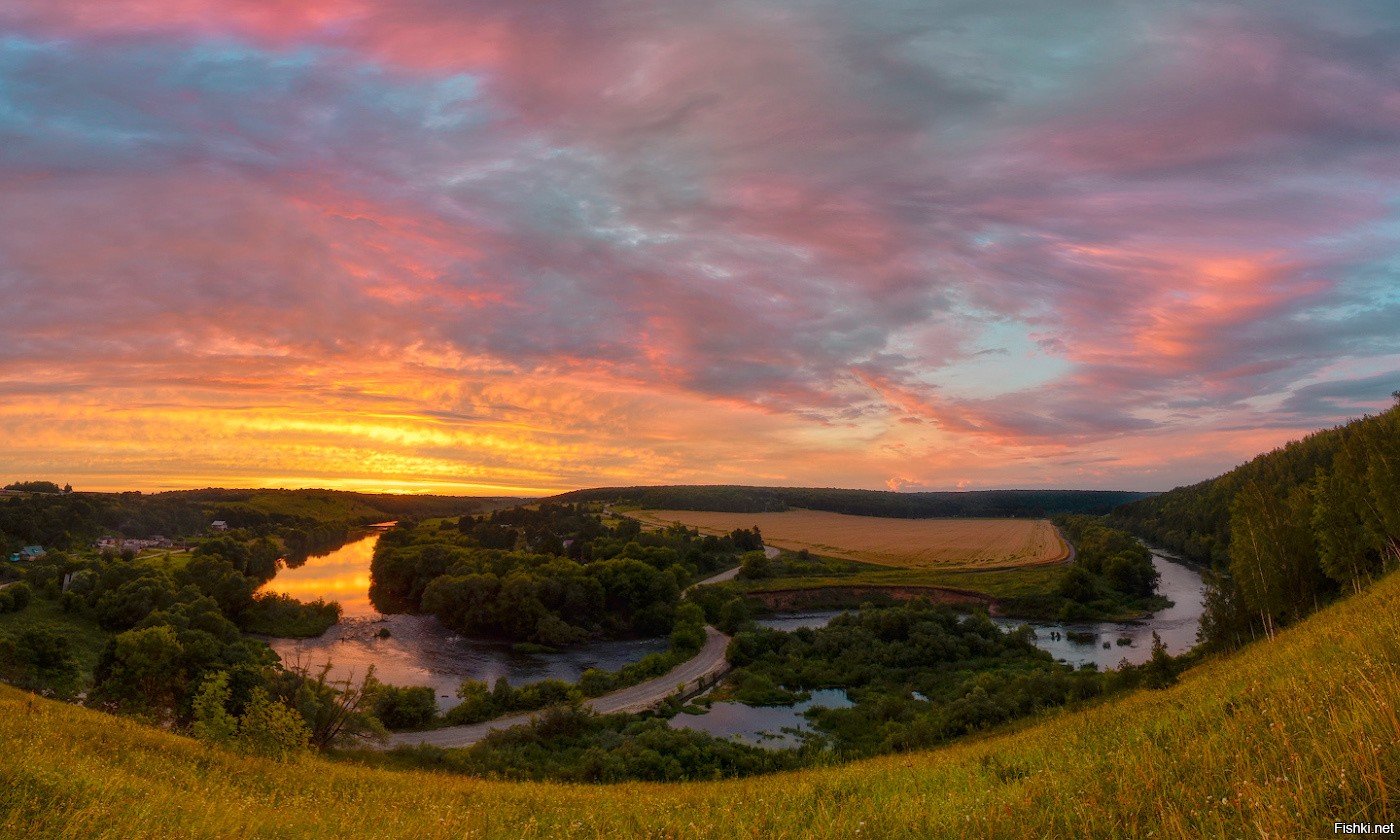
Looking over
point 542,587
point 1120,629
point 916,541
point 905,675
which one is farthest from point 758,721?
point 916,541

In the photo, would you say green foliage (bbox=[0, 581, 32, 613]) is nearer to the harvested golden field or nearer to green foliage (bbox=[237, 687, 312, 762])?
green foliage (bbox=[237, 687, 312, 762])

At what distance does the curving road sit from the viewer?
44.4 meters

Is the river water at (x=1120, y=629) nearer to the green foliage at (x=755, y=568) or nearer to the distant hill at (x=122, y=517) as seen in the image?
the green foliage at (x=755, y=568)

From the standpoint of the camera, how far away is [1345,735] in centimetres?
587

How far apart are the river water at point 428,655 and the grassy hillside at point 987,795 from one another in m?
44.6

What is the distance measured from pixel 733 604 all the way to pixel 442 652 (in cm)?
3496

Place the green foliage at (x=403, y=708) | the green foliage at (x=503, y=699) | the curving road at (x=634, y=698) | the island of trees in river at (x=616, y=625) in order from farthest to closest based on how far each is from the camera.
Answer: the green foliage at (x=503, y=699) < the green foliage at (x=403, y=708) < the curving road at (x=634, y=698) < the island of trees in river at (x=616, y=625)

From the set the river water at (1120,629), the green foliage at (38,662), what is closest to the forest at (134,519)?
the green foliage at (38,662)

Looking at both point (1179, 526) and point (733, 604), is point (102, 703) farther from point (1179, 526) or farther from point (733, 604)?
point (1179, 526)

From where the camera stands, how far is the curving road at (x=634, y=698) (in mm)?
44438

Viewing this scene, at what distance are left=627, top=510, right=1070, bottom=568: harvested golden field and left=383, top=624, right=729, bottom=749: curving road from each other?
6855 cm

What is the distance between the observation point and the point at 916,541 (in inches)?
6191

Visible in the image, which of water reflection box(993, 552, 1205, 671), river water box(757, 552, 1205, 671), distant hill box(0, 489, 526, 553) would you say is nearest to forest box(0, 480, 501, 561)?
distant hill box(0, 489, 526, 553)

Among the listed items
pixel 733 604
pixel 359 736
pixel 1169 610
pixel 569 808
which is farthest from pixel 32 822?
pixel 1169 610
